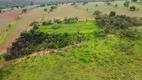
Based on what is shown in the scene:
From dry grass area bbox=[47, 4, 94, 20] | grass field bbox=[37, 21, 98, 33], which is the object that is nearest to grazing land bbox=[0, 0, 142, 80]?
grass field bbox=[37, 21, 98, 33]

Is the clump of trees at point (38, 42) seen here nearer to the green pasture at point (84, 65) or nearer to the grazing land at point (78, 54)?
the grazing land at point (78, 54)

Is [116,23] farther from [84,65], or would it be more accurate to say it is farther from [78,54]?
[84,65]

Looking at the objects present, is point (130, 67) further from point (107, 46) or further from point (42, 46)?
point (42, 46)

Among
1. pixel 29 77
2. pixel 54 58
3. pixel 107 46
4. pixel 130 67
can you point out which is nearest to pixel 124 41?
pixel 107 46

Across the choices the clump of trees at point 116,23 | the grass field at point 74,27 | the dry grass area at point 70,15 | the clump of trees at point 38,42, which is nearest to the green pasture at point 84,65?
the clump of trees at point 38,42

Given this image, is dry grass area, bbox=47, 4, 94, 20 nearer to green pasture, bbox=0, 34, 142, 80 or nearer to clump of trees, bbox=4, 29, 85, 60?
clump of trees, bbox=4, 29, 85, 60

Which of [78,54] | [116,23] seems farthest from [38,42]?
[116,23]
